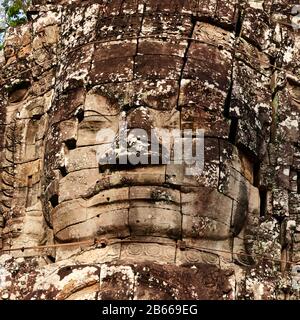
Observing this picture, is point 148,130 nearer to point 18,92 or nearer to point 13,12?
point 18,92

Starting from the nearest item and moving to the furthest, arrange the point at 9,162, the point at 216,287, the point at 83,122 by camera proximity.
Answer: the point at 216,287 → the point at 83,122 → the point at 9,162

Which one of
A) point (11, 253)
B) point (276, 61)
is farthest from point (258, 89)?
point (11, 253)

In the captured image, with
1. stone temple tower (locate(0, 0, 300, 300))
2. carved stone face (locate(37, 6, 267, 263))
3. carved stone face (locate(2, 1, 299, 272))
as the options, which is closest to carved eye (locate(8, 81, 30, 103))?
stone temple tower (locate(0, 0, 300, 300))

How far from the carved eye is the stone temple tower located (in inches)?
0.8

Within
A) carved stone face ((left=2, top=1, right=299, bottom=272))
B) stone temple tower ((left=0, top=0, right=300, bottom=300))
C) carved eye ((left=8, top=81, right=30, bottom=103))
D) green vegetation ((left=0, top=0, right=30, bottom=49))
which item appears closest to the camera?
stone temple tower ((left=0, top=0, right=300, bottom=300))

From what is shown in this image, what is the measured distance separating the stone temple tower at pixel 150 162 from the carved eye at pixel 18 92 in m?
0.02

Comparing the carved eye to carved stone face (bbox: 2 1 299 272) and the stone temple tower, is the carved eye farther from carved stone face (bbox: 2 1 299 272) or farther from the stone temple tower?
carved stone face (bbox: 2 1 299 272)

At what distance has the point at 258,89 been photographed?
22.3 m

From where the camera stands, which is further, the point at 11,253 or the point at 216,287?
the point at 11,253

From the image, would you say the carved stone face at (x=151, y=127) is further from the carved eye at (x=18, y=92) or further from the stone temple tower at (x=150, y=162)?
the carved eye at (x=18, y=92)

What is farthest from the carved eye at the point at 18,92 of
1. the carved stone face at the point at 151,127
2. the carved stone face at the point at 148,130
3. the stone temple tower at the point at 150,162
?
the carved stone face at the point at 148,130

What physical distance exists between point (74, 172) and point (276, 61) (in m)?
3.46

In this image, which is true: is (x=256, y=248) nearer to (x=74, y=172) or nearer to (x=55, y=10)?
(x=74, y=172)

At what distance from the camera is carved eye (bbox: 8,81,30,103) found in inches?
920
